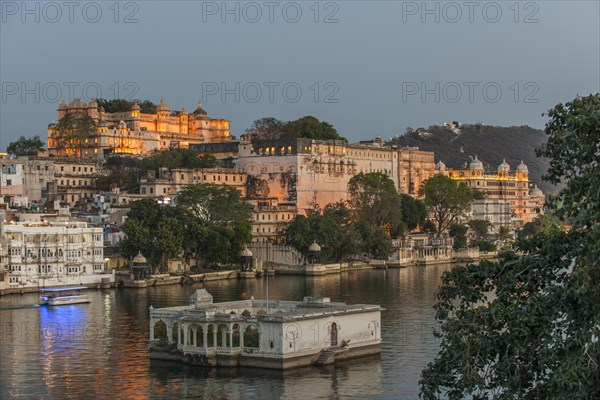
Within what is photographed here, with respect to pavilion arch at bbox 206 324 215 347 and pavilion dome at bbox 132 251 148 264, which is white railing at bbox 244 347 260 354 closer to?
pavilion arch at bbox 206 324 215 347

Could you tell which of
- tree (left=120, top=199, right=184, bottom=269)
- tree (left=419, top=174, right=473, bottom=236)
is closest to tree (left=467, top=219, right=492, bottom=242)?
tree (left=419, top=174, right=473, bottom=236)

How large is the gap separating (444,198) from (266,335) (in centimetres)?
7309

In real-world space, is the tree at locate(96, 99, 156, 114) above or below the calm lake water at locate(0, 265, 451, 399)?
above

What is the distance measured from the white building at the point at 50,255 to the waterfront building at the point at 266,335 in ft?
90.4

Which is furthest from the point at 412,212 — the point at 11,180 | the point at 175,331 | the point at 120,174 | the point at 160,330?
the point at 175,331

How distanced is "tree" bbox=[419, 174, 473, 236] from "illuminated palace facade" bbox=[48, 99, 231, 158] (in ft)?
79.8

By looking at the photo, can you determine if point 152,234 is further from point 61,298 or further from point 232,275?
point 61,298

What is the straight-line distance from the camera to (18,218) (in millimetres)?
70375

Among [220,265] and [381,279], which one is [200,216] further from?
[381,279]

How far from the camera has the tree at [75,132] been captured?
110 m

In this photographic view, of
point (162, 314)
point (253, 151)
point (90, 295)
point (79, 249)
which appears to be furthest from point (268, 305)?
point (253, 151)

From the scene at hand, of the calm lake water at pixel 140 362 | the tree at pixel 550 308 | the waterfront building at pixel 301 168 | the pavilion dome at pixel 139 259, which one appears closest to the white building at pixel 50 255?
the pavilion dome at pixel 139 259

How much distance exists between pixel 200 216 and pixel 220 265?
344cm

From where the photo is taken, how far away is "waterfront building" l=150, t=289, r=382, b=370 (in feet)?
109
